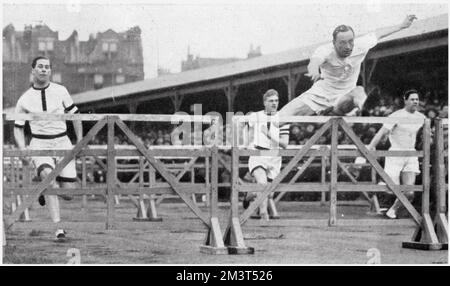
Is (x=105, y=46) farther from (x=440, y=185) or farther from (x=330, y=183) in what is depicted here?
(x=440, y=185)

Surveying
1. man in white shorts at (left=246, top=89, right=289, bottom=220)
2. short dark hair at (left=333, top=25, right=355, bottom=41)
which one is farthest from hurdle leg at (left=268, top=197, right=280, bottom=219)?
short dark hair at (left=333, top=25, right=355, bottom=41)

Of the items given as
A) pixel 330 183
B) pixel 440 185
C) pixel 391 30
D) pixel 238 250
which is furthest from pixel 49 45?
pixel 440 185

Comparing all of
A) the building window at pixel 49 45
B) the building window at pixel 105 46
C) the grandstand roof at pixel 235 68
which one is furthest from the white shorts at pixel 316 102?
the building window at pixel 49 45

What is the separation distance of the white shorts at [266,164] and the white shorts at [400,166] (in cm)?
176

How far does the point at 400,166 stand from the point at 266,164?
6.91 ft

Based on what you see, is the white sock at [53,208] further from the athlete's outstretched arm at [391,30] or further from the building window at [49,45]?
the athlete's outstretched arm at [391,30]

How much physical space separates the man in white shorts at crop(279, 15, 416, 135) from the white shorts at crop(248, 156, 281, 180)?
224 centimetres

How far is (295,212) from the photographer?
14.6m

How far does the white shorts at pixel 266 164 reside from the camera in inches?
460

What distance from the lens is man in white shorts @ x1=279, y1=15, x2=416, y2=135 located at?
13.4 m

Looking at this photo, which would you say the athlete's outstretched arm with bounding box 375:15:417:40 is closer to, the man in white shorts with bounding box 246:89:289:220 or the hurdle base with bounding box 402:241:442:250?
the man in white shorts with bounding box 246:89:289:220
